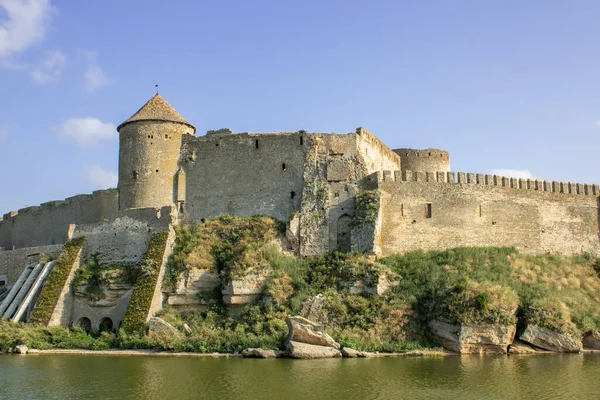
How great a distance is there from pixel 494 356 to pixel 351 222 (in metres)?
8.21

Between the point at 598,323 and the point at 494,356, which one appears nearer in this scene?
the point at 494,356

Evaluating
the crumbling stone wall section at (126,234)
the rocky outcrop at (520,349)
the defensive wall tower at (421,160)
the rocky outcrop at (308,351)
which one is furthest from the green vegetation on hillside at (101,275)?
the defensive wall tower at (421,160)

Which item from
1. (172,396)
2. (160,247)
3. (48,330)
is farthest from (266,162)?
(172,396)

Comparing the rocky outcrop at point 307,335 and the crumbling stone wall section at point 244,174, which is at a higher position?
the crumbling stone wall section at point 244,174

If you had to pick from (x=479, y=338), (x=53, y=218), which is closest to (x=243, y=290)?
(x=479, y=338)

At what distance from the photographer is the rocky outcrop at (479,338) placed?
24.6 metres

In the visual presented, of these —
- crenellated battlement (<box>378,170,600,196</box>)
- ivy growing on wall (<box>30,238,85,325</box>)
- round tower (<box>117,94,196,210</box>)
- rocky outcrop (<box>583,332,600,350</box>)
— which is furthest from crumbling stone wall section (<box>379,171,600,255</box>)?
ivy growing on wall (<box>30,238,85,325</box>)

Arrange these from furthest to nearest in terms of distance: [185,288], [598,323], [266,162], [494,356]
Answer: [266,162] → [185,288] → [598,323] → [494,356]

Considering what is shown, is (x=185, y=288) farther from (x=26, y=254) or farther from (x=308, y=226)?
(x=26, y=254)

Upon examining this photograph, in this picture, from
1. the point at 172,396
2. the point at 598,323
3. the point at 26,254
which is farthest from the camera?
the point at 26,254

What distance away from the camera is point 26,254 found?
35.4 meters

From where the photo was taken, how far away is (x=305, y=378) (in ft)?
63.5

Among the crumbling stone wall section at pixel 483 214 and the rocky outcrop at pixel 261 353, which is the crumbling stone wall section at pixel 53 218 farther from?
the crumbling stone wall section at pixel 483 214

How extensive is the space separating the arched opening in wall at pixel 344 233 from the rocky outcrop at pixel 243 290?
12.7 ft
